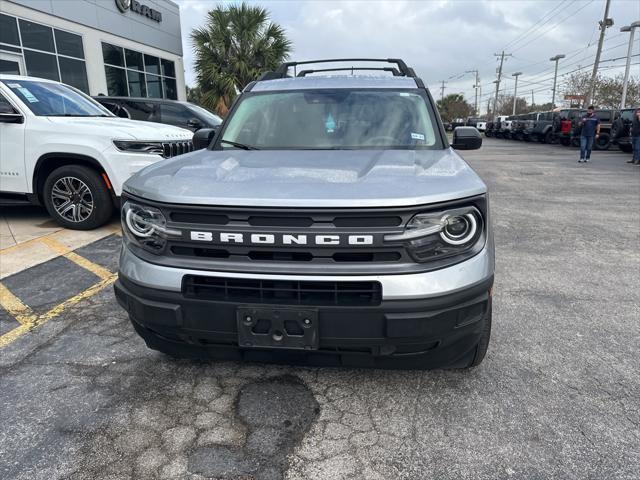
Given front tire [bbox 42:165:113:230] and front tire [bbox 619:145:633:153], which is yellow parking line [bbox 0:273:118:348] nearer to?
front tire [bbox 42:165:113:230]

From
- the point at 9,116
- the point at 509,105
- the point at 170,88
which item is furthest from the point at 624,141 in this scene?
the point at 509,105

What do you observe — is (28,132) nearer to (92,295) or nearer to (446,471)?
(92,295)

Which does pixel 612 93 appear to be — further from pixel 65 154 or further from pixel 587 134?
pixel 65 154

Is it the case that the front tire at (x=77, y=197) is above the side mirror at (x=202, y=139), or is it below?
below

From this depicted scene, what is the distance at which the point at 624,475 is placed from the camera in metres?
1.93

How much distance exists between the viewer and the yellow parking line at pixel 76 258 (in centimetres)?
439

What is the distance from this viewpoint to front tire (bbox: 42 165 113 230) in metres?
5.45

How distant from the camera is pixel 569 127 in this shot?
2323 centimetres

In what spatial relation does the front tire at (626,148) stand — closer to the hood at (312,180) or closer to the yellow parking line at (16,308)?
the hood at (312,180)

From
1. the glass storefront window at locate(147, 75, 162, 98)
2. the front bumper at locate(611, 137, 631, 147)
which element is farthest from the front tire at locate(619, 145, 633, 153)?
the glass storefront window at locate(147, 75, 162, 98)

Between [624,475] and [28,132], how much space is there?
6.17 metres

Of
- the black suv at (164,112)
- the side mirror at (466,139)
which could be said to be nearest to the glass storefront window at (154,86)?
the black suv at (164,112)

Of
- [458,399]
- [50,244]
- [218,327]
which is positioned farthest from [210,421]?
[50,244]

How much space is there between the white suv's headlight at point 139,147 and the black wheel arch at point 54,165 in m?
0.32
